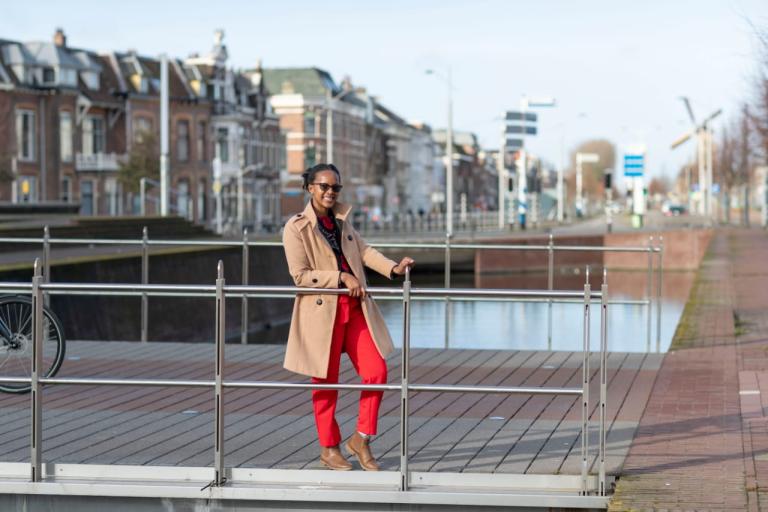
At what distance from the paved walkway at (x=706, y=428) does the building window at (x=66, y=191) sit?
48.7m

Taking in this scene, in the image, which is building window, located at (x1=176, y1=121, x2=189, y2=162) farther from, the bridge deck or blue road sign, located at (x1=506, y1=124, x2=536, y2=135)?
the bridge deck

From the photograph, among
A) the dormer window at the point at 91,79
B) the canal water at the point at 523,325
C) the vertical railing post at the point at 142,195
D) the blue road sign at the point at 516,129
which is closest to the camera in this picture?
the canal water at the point at 523,325

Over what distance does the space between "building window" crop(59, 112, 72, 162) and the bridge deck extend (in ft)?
171

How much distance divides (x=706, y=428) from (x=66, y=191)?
57430 mm

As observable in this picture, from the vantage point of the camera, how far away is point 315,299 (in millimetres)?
7371

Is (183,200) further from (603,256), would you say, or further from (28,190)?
(603,256)

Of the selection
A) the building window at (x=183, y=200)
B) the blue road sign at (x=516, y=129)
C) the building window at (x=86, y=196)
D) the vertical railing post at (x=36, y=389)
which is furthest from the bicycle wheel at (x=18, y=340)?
the blue road sign at (x=516, y=129)

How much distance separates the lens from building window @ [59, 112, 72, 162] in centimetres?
6341

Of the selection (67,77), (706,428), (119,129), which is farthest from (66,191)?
(706,428)

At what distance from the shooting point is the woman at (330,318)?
736 cm

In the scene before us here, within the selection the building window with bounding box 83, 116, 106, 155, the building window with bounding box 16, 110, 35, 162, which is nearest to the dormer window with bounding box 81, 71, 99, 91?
the building window with bounding box 83, 116, 106, 155

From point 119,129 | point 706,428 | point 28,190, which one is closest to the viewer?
point 706,428

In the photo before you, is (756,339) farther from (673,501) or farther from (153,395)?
(673,501)

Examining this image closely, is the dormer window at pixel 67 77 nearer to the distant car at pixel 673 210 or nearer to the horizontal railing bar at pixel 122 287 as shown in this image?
the horizontal railing bar at pixel 122 287
